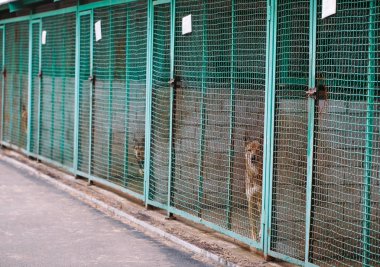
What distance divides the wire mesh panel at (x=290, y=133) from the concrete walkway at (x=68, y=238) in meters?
0.89

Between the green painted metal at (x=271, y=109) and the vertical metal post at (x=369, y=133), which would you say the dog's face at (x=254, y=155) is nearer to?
the green painted metal at (x=271, y=109)

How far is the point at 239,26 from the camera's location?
25.4 ft

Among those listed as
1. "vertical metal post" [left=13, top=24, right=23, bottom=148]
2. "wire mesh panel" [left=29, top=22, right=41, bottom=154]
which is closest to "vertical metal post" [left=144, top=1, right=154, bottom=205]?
"wire mesh panel" [left=29, top=22, right=41, bottom=154]

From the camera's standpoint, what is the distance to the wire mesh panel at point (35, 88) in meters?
14.4

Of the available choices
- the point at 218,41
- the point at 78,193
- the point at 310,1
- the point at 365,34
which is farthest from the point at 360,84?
the point at 78,193

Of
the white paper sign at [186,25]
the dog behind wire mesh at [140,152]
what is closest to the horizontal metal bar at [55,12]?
the dog behind wire mesh at [140,152]

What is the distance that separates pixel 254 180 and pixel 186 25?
2.09 metres

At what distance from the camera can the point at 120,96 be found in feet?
35.2

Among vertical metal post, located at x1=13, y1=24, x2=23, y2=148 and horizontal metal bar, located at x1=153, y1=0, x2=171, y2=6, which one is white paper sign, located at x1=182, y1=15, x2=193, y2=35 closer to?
horizontal metal bar, located at x1=153, y1=0, x2=171, y2=6

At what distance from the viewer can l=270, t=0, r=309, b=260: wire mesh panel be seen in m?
6.97

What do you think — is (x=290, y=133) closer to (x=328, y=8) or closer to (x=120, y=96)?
(x=328, y=8)

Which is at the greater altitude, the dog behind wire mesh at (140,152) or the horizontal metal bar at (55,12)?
the horizontal metal bar at (55,12)

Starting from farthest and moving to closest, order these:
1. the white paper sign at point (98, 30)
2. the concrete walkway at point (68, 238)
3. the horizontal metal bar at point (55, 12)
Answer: the horizontal metal bar at point (55, 12)
the white paper sign at point (98, 30)
the concrete walkway at point (68, 238)

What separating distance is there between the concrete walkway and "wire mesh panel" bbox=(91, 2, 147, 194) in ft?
2.34
